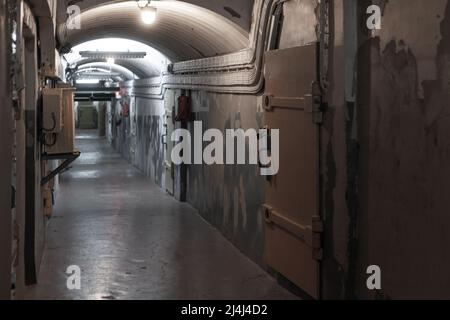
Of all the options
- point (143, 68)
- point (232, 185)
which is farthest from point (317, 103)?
point (143, 68)

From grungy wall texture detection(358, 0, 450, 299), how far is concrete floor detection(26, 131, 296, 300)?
84.4 inches

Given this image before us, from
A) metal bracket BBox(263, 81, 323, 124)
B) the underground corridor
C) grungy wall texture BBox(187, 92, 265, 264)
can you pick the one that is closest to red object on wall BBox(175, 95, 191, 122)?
the underground corridor

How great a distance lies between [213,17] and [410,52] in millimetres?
4424

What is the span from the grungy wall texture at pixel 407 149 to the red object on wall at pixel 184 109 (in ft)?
24.9

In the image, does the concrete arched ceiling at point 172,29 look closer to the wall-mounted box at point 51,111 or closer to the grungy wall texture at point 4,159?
the wall-mounted box at point 51,111

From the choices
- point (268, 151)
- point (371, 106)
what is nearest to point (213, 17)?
point (268, 151)

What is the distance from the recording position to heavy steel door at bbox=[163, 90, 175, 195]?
14.3 metres

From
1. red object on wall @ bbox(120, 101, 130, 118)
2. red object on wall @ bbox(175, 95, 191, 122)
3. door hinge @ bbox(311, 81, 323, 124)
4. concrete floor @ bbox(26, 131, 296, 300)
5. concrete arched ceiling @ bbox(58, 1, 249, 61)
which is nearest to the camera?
door hinge @ bbox(311, 81, 323, 124)

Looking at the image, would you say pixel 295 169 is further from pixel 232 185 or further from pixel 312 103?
pixel 232 185

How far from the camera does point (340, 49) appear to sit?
17.6 feet

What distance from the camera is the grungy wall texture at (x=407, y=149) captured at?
4.09 m

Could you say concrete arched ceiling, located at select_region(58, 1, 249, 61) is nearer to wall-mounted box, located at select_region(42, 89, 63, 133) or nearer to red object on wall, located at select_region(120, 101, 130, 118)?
wall-mounted box, located at select_region(42, 89, 63, 133)

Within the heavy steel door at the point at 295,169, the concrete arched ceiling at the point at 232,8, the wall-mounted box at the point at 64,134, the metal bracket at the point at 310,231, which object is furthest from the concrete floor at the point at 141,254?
the concrete arched ceiling at the point at 232,8

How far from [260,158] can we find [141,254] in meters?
2.37
